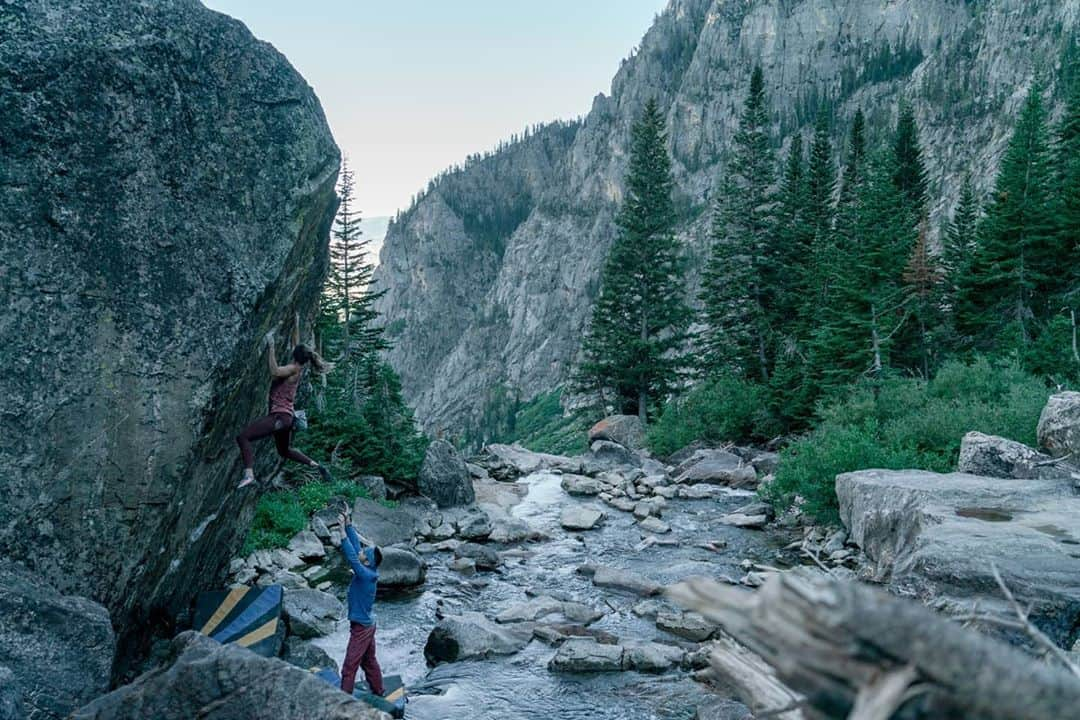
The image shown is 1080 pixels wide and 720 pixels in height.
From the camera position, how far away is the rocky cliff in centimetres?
10281

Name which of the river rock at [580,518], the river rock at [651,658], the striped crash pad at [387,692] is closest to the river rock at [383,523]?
the river rock at [580,518]

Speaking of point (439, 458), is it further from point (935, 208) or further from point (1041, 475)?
point (935, 208)

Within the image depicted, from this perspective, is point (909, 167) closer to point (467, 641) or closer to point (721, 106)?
point (467, 641)

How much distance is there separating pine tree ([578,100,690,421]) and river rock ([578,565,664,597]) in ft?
87.4

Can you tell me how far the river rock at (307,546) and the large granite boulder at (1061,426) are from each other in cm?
1653

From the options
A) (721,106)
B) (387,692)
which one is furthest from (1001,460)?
(721,106)

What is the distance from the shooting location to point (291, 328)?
9.96m

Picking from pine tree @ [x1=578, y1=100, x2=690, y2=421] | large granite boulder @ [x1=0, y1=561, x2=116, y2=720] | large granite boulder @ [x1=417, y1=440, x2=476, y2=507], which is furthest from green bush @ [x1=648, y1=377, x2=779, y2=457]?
large granite boulder @ [x1=0, y1=561, x2=116, y2=720]

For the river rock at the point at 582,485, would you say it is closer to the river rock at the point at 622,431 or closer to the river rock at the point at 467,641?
the river rock at the point at 622,431

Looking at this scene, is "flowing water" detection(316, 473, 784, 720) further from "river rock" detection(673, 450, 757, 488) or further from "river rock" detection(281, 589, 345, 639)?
"river rock" detection(673, 450, 757, 488)

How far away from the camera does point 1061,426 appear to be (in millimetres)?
14320

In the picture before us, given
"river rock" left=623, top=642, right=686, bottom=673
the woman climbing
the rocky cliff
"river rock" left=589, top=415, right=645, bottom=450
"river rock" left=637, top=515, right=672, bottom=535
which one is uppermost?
the rocky cliff

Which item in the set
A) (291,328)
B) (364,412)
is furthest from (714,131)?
(291,328)

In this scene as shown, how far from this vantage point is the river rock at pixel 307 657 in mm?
9773
